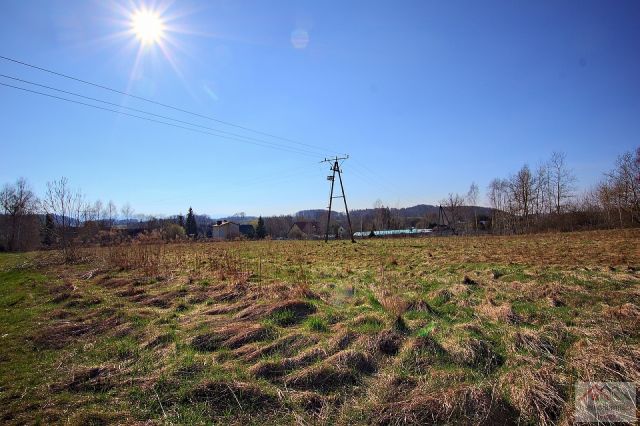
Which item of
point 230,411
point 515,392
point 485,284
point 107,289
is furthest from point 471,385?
point 107,289

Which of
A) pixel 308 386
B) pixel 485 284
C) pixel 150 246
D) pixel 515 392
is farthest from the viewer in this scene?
pixel 150 246

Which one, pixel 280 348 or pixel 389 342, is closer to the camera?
pixel 389 342

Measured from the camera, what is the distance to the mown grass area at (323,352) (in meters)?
3.52

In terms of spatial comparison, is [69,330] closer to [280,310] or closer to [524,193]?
[280,310]

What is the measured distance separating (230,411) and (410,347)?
2.41 metres

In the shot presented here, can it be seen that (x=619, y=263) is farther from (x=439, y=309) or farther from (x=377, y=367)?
(x=377, y=367)

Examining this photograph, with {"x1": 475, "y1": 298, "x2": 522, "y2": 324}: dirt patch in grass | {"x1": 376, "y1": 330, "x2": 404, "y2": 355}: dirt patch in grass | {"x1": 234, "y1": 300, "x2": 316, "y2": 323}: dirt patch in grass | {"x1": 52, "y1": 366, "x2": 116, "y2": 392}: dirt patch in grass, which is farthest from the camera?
{"x1": 234, "y1": 300, "x2": 316, "y2": 323}: dirt patch in grass

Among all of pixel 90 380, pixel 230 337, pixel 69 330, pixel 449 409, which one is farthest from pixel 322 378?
pixel 69 330

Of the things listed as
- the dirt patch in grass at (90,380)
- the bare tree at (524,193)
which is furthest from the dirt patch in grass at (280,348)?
the bare tree at (524,193)

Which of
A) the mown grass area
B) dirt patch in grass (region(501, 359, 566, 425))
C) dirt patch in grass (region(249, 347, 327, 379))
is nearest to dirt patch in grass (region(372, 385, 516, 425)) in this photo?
the mown grass area

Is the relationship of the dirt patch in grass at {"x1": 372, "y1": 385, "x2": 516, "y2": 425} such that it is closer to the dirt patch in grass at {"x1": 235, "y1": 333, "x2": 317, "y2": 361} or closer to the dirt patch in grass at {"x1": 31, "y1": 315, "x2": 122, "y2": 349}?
the dirt patch in grass at {"x1": 235, "y1": 333, "x2": 317, "y2": 361}

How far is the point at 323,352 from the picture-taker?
4.67 metres

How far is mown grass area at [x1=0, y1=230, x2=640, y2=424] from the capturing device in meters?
3.52

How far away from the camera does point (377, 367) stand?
434 centimetres
